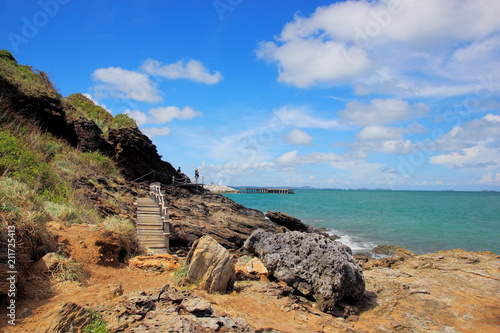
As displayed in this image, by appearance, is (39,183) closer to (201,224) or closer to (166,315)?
A: (166,315)

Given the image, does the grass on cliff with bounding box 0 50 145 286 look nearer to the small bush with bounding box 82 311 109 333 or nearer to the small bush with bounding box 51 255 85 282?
the small bush with bounding box 51 255 85 282

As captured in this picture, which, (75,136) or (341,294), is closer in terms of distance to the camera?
(341,294)

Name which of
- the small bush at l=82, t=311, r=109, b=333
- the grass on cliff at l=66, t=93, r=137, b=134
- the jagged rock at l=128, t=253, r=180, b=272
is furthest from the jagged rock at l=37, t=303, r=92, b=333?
the grass on cliff at l=66, t=93, r=137, b=134

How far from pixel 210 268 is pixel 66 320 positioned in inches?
120

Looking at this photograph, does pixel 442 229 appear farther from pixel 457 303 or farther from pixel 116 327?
pixel 116 327

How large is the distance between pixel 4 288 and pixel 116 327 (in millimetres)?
1769

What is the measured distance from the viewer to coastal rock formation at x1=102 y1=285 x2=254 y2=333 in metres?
4.04

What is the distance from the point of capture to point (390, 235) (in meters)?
25.7

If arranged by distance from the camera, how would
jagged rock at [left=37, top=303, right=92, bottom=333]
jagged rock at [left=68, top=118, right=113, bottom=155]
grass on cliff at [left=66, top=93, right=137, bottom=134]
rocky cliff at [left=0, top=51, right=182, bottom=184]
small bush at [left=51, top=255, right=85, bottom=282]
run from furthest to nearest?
grass on cliff at [left=66, top=93, right=137, bottom=134]
jagged rock at [left=68, top=118, right=113, bottom=155]
rocky cliff at [left=0, top=51, right=182, bottom=184]
small bush at [left=51, top=255, right=85, bottom=282]
jagged rock at [left=37, top=303, right=92, bottom=333]

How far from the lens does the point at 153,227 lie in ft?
42.9

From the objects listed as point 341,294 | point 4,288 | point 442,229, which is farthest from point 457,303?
point 442,229

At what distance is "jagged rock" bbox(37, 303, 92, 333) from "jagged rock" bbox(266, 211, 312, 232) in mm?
21345

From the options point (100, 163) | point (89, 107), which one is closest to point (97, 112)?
point (89, 107)

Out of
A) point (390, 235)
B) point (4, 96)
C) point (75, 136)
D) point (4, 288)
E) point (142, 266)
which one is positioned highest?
point (4, 96)
